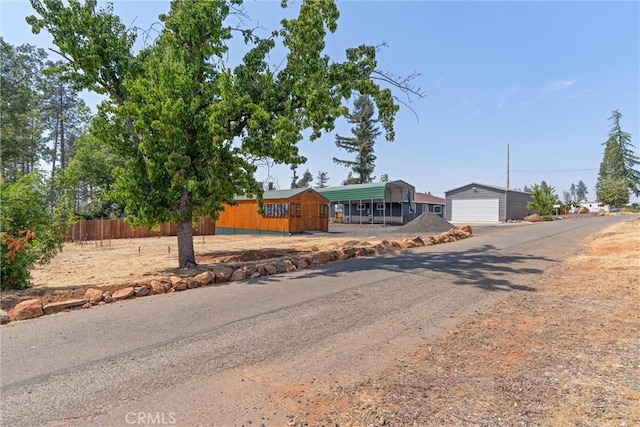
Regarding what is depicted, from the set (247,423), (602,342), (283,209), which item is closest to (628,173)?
(283,209)

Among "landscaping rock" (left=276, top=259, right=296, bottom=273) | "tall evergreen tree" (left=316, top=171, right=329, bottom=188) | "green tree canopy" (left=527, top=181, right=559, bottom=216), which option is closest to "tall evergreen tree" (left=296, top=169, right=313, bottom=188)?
"tall evergreen tree" (left=316, top=171, right=329, bottom=188)

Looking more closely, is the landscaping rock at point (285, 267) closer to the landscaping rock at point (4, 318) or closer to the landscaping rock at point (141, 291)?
the landscaping rock at point (141, 291)

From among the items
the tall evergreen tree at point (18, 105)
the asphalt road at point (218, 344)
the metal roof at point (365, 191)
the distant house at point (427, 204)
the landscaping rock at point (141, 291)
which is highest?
the tall evergreen tree at point (18, 105)

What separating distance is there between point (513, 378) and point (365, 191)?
30189 mm

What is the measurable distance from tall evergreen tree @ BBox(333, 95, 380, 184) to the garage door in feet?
52.3

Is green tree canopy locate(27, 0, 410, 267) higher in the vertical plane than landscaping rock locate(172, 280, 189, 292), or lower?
higher

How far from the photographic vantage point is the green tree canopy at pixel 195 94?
8688mm

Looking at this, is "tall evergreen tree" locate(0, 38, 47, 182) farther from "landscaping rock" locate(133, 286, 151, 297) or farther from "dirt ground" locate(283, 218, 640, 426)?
"dirt ground" locate(283, 218, 640, 426)

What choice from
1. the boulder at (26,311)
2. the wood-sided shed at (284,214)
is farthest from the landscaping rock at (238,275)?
the wood-sided shed at (284,214)

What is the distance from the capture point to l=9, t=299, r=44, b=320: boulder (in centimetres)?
514

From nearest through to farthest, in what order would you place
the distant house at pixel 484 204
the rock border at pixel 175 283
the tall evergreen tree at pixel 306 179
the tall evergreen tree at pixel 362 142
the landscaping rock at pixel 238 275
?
the rock border at pixel 175 283, the landscaping rock at pixel 238 275, the distant house at pixel 484 204, the tall evergreen tree at pixel 362 142, the tall evergreen tree at pixel 306 179

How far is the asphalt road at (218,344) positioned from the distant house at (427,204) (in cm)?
3114

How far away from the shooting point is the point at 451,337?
4242 millimetres

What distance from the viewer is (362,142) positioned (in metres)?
49.8
